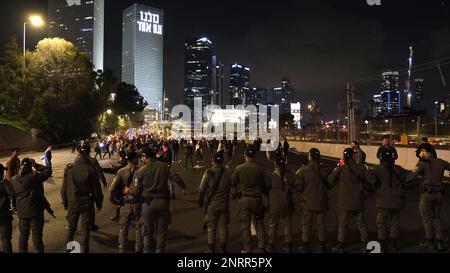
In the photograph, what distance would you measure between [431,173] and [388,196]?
91 centimetres

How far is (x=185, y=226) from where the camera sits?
9133 millimetres

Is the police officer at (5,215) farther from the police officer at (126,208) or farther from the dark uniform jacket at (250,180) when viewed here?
the dark uniform jacket at (250,180)

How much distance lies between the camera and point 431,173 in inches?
290

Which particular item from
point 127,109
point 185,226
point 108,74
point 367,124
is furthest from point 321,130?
point 127,109

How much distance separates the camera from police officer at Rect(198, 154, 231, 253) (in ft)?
22.2

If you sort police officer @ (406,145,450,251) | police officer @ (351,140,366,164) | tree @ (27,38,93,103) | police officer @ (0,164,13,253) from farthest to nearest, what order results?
tree @ (27,38,93,103) → police officer @ (351,140,366,164) → police officer @ (406,145,450,251) → police officer @ (0,164,13,253)

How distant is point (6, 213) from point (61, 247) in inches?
53.2

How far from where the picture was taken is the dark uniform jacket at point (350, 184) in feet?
23.2

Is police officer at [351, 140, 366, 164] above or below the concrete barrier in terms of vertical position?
above

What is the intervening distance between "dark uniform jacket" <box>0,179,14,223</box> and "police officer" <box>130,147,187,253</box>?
1.83 metres

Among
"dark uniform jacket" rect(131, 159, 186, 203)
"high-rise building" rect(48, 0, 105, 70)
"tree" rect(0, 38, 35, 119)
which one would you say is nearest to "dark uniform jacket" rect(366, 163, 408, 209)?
"dark uniform jacket" rect(131, 159, 186, 203)

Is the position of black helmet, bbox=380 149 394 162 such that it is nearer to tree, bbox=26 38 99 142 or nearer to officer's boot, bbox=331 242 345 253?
officer's boot, bbox=331 242 345 253

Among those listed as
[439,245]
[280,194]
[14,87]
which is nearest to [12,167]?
[280,194]

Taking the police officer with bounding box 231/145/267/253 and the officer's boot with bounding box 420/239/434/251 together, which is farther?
the officer's boot with bounding box 420/239/434/251
